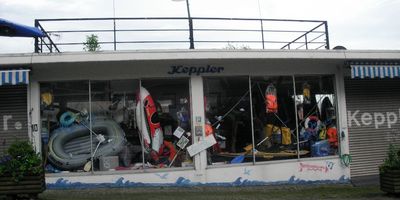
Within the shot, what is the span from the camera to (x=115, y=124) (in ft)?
45.9

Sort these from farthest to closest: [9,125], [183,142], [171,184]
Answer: [183,142]
[171,184]
[9,125]

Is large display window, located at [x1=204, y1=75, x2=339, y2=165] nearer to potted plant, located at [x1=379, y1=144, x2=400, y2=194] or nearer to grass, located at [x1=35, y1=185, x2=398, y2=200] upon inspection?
grass, located at [x1=35, y1=185, x2=398, y2=200]

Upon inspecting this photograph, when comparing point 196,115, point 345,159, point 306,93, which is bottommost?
point 345,159

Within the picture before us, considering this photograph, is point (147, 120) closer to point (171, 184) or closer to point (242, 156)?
point (171, 184)

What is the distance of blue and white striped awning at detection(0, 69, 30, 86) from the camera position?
1270cm

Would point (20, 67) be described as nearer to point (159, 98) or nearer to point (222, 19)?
point (159, 98)

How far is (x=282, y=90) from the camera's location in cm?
1500

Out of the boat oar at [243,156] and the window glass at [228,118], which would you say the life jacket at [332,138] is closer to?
the boat oar at [243,156]

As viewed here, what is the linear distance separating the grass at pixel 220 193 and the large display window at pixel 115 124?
0.81 metres

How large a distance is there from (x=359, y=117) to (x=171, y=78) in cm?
598

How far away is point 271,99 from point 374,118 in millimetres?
3497

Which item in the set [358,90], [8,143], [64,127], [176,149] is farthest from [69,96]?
[358,90]

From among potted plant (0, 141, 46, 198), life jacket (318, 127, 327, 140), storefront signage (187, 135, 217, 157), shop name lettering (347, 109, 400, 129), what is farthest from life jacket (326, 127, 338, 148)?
potted plant (0, 141, 46, 198)

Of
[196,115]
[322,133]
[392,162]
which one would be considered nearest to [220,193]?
[196,115]
